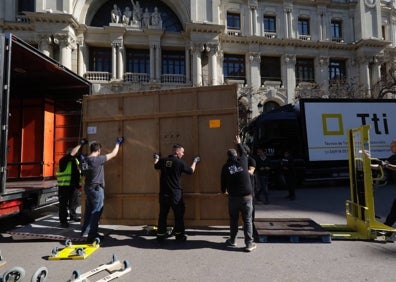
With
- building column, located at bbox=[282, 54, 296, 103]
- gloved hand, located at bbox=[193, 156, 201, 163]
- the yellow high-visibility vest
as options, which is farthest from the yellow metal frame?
building column, located at bbox=[282, 54, 296, 103]

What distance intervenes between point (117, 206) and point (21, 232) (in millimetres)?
2047

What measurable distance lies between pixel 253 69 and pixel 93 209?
26525 mm

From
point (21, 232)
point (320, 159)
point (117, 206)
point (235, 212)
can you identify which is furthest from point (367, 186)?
point (320, 159)

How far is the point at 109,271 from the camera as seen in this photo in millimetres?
4352

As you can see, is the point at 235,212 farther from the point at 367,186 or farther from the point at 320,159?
the point at 320,159

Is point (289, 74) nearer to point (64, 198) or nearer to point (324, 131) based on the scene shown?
point (324, 131)

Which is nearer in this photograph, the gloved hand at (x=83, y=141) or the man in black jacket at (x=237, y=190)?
the man in black jacket at (x=237, y=190)

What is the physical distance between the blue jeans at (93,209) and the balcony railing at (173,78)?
2289cm

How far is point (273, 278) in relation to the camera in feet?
13.5

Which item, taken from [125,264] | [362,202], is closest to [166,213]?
[125,264]

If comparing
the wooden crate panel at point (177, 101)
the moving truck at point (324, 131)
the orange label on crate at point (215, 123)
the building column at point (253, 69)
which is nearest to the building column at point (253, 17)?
the building column at point (253, 69)

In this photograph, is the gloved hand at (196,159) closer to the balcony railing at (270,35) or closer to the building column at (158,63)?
the building column at (158,63)

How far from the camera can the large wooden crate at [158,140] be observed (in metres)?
6.33

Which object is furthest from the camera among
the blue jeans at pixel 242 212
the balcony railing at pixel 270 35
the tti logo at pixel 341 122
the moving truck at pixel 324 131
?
the balcony railing at pixel 270 35
